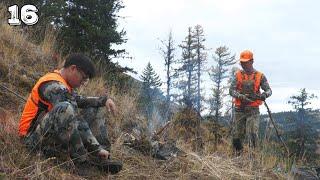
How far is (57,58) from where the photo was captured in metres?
9.83

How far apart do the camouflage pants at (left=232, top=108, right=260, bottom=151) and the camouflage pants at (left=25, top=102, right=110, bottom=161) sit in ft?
13.1

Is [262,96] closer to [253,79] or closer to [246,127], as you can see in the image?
[253,79]

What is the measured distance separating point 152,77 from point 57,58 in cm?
3988

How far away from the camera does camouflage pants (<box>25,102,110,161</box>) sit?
5035mm

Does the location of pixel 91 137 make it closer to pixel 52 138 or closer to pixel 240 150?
pixel 52 138

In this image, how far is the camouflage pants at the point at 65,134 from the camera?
504 centimetres

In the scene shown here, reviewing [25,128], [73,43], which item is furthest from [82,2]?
[25,128]

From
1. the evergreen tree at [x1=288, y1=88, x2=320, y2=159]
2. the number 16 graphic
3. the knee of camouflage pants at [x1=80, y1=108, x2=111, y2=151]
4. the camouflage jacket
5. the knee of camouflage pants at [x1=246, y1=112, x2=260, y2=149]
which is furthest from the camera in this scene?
the evergreen tree at [x1=288, y1=88, x2=320, y2=159]

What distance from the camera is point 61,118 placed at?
16.5 ft

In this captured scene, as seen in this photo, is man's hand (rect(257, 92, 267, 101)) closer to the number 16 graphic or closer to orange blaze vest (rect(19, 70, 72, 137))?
orange blaze vest (rect(19, 70, 72, 137))

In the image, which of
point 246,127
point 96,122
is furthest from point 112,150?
point 246,127

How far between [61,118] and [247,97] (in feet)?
15.3

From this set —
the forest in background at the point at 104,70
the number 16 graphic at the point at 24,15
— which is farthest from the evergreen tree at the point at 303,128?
the number 16 graphic at the point at 24,15

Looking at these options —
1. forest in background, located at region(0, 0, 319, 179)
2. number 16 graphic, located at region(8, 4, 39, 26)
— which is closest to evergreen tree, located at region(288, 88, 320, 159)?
forest in background, located at region(0, 0, 319, 179)
